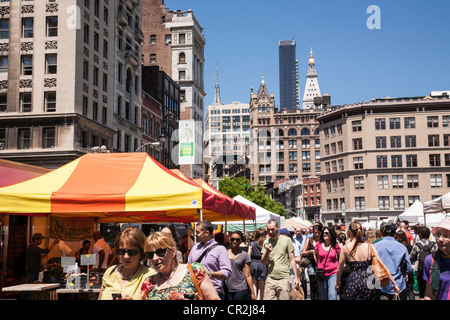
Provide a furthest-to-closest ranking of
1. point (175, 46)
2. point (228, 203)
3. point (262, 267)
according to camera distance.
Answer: point (175, 46) → point (228, 203) → point (262, 267)

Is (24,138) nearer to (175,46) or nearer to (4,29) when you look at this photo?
(4,29)

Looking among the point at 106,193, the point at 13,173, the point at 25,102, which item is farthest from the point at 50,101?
the point at 106,193

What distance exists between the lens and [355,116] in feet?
310

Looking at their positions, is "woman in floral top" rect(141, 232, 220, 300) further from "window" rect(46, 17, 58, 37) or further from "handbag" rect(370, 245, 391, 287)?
"window" rect(46, 17, 58, 37)

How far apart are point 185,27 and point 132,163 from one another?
83325 millimetres

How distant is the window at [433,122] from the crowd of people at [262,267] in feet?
285

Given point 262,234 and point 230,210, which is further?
point 230,210

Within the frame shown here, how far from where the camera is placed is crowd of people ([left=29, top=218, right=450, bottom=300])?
14.4 feet

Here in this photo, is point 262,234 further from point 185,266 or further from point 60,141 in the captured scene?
point 60,141

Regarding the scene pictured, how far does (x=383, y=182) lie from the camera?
9244 cm

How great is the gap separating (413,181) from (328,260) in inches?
3433

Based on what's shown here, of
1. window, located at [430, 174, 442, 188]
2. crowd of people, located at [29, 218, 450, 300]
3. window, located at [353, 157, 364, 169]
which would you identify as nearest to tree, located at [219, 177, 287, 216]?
window, located at [353, 157, 364, 169]

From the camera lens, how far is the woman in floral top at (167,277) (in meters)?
4.26
